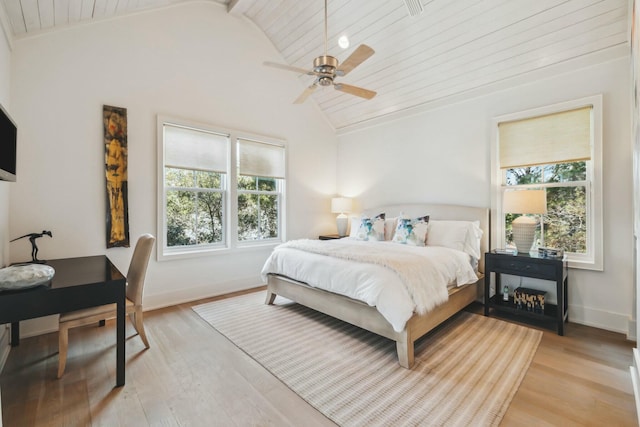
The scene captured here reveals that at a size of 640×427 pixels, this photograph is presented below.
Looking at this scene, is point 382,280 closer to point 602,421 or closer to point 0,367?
point 602,421

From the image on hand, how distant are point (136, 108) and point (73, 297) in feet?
8.14

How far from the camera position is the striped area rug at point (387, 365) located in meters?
1.79

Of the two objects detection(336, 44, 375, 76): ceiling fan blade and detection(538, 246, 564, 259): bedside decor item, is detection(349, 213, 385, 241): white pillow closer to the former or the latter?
detection(538, 246, 564, 259): bedside decor item

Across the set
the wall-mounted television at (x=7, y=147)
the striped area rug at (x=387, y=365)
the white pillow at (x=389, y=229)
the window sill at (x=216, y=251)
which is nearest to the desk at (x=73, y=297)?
the wall-mounted television at (x=7, y=147)

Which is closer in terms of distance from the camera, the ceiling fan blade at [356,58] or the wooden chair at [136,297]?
the wooden chair at [136,297]

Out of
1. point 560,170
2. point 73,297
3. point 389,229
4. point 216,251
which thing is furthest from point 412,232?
point 73,297

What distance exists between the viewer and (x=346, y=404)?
1.86 metres

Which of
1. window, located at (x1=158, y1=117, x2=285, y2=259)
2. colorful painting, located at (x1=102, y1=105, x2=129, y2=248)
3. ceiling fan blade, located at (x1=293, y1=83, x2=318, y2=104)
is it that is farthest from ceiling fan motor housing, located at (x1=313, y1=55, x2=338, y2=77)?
colorful painting, located at (x1=102, y1=105, x2=129, y2=248)

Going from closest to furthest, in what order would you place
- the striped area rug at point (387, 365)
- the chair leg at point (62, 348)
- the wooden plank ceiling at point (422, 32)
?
the striped area rug at point (387, 365), the chair leg at point (62, 348), the wooden plank ceiling at point (422, 32)

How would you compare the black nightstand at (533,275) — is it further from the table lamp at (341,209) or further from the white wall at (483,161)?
the table lamp at (341,209)

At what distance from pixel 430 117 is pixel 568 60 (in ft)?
5.36

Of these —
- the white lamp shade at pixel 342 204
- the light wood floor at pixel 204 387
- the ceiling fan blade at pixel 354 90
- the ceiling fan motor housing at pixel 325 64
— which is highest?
the ceiling fan motor housing at pixel 325 64

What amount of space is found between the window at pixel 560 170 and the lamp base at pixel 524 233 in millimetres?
406

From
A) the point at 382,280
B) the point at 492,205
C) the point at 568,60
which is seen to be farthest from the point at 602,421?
the point at 568,60
